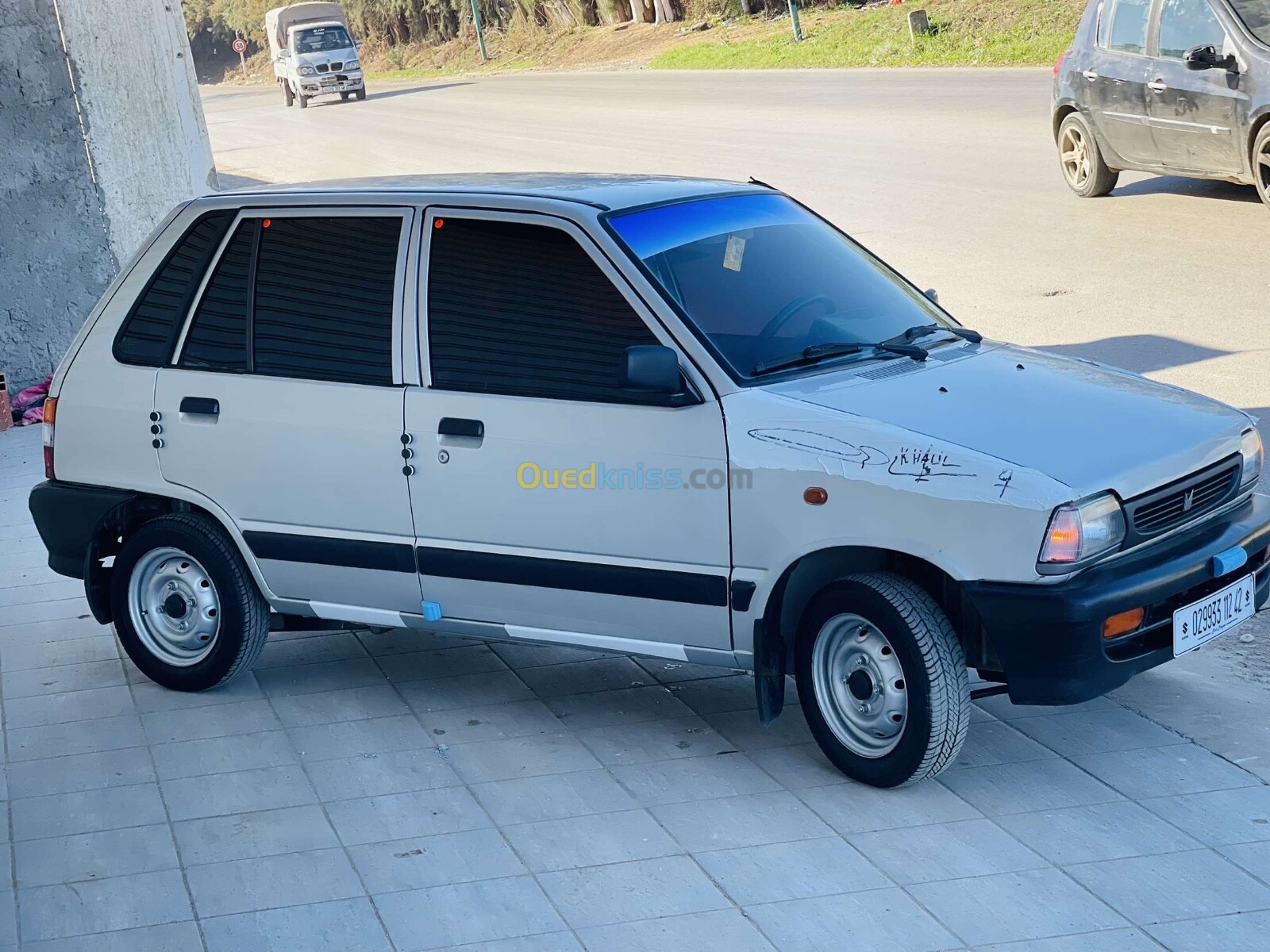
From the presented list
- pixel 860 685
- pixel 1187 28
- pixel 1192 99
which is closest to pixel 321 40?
pixel 1187 28

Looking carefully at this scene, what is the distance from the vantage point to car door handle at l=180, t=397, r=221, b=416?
5.58 m

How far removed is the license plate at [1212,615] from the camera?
4398 mm

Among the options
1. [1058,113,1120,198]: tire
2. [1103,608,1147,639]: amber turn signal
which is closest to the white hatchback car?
[1103,608,1147,639]: amber turn signal

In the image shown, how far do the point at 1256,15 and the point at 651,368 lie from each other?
10.3 metres

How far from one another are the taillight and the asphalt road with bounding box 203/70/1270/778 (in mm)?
4031

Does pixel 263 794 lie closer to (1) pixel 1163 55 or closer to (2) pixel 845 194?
(1) pixel 1163 55

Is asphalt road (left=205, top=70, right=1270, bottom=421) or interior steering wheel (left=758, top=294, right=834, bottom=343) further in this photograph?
asphalt road (left=205, top=70, right=1270, bottom=421)

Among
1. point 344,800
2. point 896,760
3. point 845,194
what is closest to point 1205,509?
point 896,760

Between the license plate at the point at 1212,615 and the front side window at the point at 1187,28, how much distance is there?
31.9ft

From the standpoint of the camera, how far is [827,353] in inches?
194

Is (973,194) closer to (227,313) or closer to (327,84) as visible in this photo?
(227,313)

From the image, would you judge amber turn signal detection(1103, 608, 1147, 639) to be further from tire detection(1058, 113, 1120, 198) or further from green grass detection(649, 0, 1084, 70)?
green grass detection(649, 0, 1084, 70)

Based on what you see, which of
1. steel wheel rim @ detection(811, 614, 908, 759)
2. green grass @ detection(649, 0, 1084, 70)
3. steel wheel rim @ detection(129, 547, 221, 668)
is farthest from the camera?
green grass @ detection(649, 0, 1084, 70)

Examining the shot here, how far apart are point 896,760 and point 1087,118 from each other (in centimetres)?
1173
